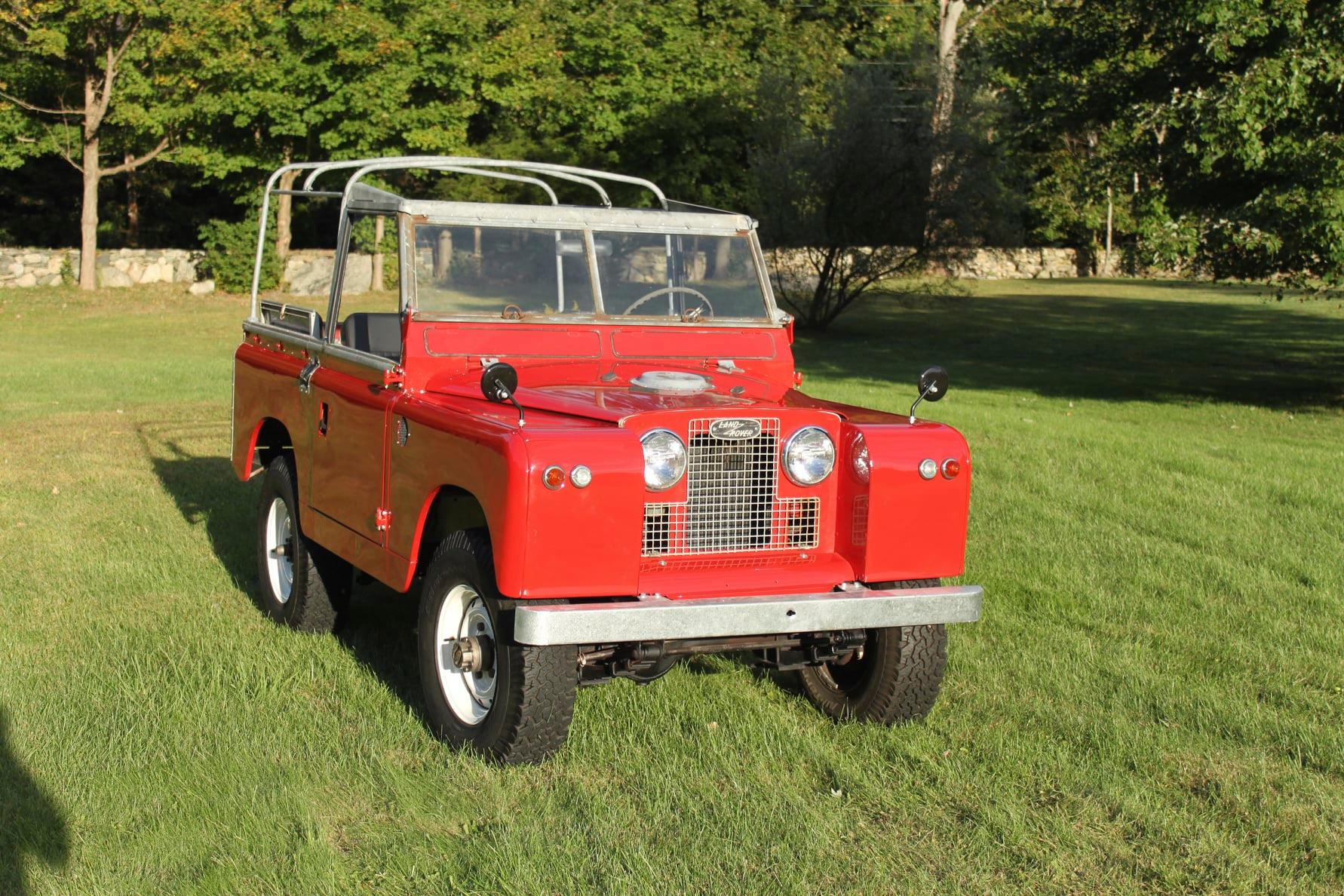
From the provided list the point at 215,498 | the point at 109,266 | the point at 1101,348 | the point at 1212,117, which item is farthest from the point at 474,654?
the point at 109,266

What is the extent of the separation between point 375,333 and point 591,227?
1.09 metres

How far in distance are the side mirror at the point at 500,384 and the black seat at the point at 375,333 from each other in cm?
126

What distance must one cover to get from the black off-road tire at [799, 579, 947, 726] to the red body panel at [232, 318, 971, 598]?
30 cm

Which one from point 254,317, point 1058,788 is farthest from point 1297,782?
point 254,317

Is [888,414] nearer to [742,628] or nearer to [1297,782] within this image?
[742,628]

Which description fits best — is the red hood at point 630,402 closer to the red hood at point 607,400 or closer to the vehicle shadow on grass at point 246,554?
the red hood at point 607,400

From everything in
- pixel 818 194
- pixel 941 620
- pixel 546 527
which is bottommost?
pixel 941 620

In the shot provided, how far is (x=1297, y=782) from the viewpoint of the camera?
5.22 m

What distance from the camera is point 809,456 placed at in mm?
5395

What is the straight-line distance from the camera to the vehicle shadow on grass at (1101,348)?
21.1m

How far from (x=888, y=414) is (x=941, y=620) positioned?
3.14 ft

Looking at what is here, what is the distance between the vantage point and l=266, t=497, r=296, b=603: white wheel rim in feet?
24.4

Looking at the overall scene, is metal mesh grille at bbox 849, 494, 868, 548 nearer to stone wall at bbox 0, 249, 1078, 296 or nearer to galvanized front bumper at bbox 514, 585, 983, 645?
galvanized front bumper at bbox 514, 585, 983, 645

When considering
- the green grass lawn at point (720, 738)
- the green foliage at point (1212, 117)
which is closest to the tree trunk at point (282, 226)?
the green foliage at point (1212, 117)
